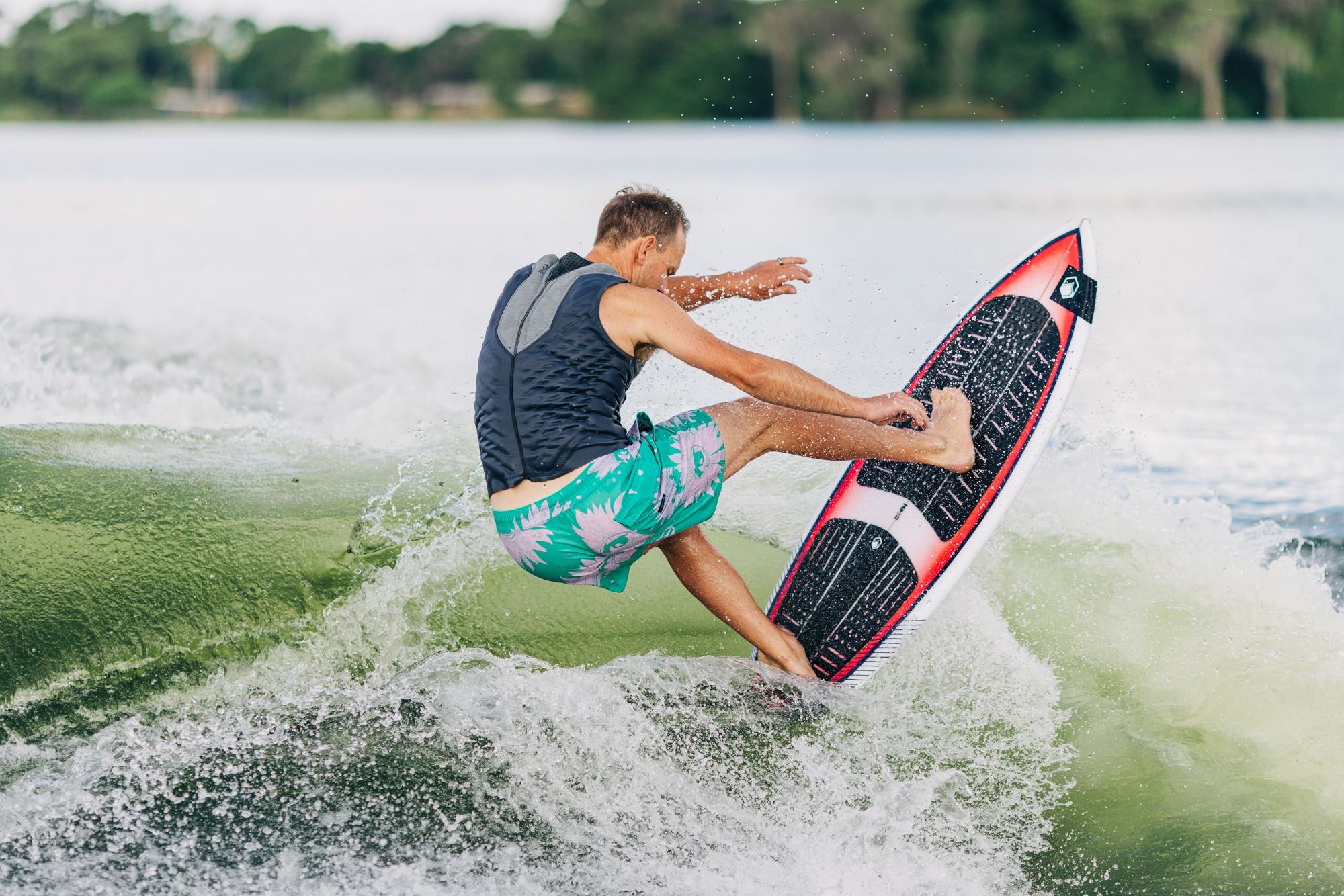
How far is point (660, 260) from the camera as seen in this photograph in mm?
4125

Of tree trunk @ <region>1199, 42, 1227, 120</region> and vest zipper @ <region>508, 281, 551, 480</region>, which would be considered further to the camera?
tree trunk @ <region>1199, 42, 1227, 120</region>

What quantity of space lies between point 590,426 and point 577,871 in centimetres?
131

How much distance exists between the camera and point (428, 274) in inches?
679

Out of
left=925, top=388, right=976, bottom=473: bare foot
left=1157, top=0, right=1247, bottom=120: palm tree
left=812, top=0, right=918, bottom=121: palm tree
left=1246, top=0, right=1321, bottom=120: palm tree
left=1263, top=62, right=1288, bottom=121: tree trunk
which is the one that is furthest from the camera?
left=812, top=0, right=918, bottom=121: palm tree

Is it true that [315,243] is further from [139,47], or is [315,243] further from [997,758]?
[139,47]

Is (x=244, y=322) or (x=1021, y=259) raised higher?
(x=1021, y=259)

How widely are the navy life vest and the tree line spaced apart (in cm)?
7022

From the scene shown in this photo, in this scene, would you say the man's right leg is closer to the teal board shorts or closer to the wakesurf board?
the teal board shorts

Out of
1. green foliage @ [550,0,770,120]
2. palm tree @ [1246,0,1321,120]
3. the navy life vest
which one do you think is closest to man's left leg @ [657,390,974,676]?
the navy life vest

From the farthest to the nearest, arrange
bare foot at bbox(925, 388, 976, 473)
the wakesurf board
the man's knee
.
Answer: the wakesurf board < bare foot at bbox(925, 388, 976, 473) < the man's knee

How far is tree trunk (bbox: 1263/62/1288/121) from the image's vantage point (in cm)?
6594

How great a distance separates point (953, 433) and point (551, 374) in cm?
153

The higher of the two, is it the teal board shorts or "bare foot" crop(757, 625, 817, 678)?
the teal board shorts

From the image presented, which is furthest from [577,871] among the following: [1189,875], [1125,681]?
[1125,681]
